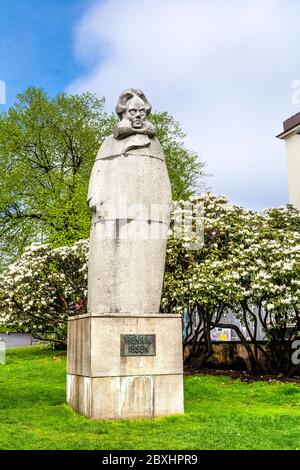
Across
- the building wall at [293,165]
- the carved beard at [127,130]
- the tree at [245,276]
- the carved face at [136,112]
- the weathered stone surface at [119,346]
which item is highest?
the building wall at [293,165]

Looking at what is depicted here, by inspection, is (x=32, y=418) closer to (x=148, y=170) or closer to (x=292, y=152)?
(x=148, y=170)

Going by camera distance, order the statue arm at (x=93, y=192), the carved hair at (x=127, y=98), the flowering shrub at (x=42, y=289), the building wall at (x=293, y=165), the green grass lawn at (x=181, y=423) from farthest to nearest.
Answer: the building wall at (x=293, y=165) < the flowering shrub at (x=42, y=289) < the carved hair at (x=127, y=98) < the statue arm at (x=93, y=192) < the green grass lawn at (x=181, y=423)

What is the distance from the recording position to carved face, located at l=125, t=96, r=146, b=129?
28.9ft

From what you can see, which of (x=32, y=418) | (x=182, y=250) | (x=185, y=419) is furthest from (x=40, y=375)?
(x=185, y=419)

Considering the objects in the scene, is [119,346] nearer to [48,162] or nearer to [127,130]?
[127,130]

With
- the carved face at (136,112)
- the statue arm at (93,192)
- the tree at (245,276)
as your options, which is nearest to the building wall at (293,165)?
the tree at (245,276)

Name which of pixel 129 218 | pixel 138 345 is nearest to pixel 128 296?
pixel 138 345

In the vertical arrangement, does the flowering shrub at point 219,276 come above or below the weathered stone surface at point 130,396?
above

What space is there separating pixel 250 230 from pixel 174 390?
7.56m

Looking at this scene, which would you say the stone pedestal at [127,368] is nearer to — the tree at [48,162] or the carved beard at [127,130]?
the carved beard at [127,130]

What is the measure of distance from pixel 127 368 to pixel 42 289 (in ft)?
38.8

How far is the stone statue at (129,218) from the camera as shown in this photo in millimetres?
8297

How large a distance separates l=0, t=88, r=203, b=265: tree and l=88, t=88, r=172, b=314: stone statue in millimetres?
16420

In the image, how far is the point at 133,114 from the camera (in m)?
8.87
